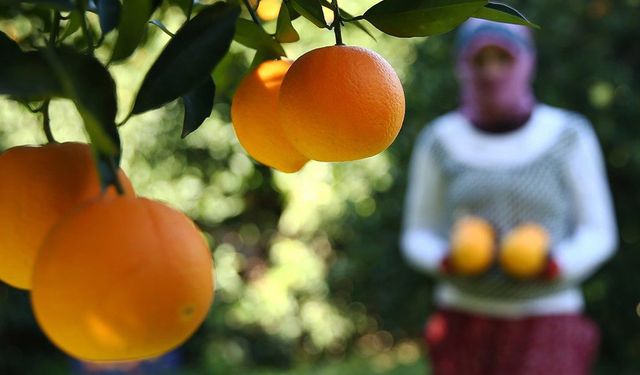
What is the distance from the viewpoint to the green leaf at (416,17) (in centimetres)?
48

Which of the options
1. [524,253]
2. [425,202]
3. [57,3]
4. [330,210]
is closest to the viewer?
[57,3]

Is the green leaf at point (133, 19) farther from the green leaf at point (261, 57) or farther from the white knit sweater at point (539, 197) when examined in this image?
the white knit sweater at point (539, 197)

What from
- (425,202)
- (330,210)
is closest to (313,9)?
(425,202)

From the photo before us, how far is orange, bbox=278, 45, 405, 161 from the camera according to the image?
1.43ft

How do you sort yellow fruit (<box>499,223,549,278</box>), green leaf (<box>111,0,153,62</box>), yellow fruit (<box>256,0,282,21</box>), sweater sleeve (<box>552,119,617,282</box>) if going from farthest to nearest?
sweater sleeve (<box>552,119,617,282</box>) < yellow fruit (<box>499,223,549,278</box>) < yellow fruit (<box>256,0,282,21</box>) < green leaf (<box>111,0,153,62</box>)

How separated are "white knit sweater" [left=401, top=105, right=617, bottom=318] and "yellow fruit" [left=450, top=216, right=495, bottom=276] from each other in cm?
9

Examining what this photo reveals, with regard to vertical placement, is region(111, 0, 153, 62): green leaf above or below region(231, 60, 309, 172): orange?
above

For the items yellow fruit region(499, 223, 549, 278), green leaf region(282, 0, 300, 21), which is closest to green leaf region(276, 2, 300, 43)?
green leaf region(282, 0, 300, 21)

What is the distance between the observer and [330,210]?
4078 millimetres

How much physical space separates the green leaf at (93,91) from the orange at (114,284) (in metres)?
0.03

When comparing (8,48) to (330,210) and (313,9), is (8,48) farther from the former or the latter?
(330,210)

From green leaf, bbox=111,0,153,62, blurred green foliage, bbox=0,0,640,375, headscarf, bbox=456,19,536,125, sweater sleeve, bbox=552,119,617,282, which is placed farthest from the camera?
blurred green foliage, bbox=0,0,640,375

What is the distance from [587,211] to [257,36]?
6.75ft

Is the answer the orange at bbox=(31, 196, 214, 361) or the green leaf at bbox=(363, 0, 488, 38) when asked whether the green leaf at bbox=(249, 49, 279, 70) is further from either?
the orange at bbox=(31, 196, 214, 361)
